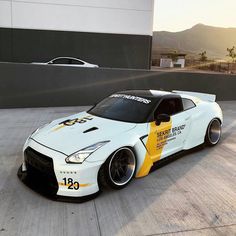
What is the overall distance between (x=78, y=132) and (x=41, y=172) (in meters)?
0.75

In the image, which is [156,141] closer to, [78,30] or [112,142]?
[112,142]

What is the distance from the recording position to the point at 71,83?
34.7ft

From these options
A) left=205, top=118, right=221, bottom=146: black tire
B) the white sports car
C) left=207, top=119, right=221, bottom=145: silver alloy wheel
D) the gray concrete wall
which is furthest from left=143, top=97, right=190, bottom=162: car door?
the gray concrete wall

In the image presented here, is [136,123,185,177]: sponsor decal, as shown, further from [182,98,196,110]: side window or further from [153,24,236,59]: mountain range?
[153,24,236,59]: mountain range

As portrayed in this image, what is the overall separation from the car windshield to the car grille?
4.42 feet

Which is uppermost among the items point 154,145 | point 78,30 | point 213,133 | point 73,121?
point 78,30

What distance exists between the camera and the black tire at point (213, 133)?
577cm

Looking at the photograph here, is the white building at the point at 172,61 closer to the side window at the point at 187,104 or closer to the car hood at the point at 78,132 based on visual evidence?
the side window at the point at 187,104

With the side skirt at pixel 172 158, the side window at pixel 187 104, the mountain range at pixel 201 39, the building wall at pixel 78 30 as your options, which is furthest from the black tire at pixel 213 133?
the mountain range at pixel 201 39

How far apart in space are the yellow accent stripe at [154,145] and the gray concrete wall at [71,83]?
6.52 metres

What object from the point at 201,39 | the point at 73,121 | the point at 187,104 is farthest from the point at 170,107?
the point at 201,39

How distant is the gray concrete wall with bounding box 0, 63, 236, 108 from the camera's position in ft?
32.5

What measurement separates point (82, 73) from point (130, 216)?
25.9ft

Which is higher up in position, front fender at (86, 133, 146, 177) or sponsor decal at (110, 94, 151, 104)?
sponsor decal at (110, 94, 151, 104)
